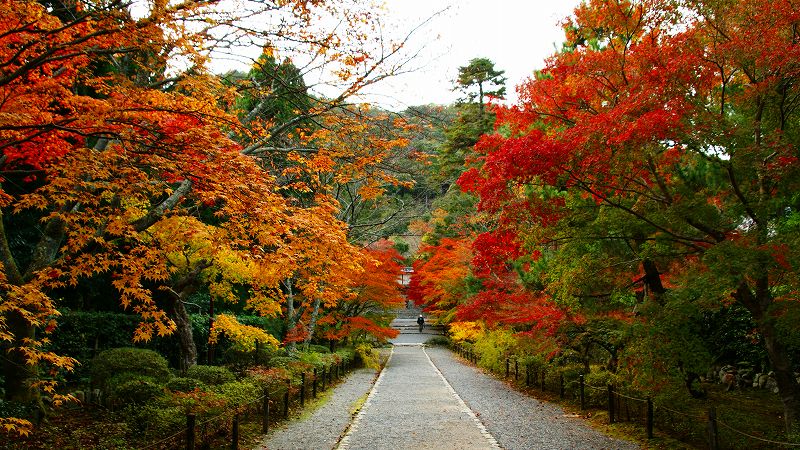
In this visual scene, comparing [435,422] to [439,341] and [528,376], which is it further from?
[439,341]

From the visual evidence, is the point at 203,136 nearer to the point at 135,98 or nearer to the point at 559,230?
the point at 135,98

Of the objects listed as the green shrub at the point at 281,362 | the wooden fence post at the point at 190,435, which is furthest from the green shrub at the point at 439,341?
the wooden fence post at the point at 190,435

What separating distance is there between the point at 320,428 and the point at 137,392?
3.62 meters

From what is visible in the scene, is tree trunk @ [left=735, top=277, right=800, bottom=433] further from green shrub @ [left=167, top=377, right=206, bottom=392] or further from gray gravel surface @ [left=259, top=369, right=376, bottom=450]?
green shrub @ [left=167, top=377, right=206, bottom=392]

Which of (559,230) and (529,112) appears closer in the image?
(559,230)

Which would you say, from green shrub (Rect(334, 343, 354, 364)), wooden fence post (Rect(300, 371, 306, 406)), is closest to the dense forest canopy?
wooden fence post (Rect(300, 371, 306, 406))

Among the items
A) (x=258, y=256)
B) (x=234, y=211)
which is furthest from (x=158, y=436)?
(x=234, y=211)

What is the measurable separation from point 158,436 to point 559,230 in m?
6.91

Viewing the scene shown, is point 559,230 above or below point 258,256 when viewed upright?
above

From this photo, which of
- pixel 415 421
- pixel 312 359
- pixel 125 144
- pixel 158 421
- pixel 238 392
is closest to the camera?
pixel 125 144

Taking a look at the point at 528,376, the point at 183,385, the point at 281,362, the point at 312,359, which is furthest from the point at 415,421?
the point at 312,359

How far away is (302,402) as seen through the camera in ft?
41.1

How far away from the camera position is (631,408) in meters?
10.3

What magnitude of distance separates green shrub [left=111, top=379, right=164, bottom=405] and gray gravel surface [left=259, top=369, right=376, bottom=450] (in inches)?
98.7
